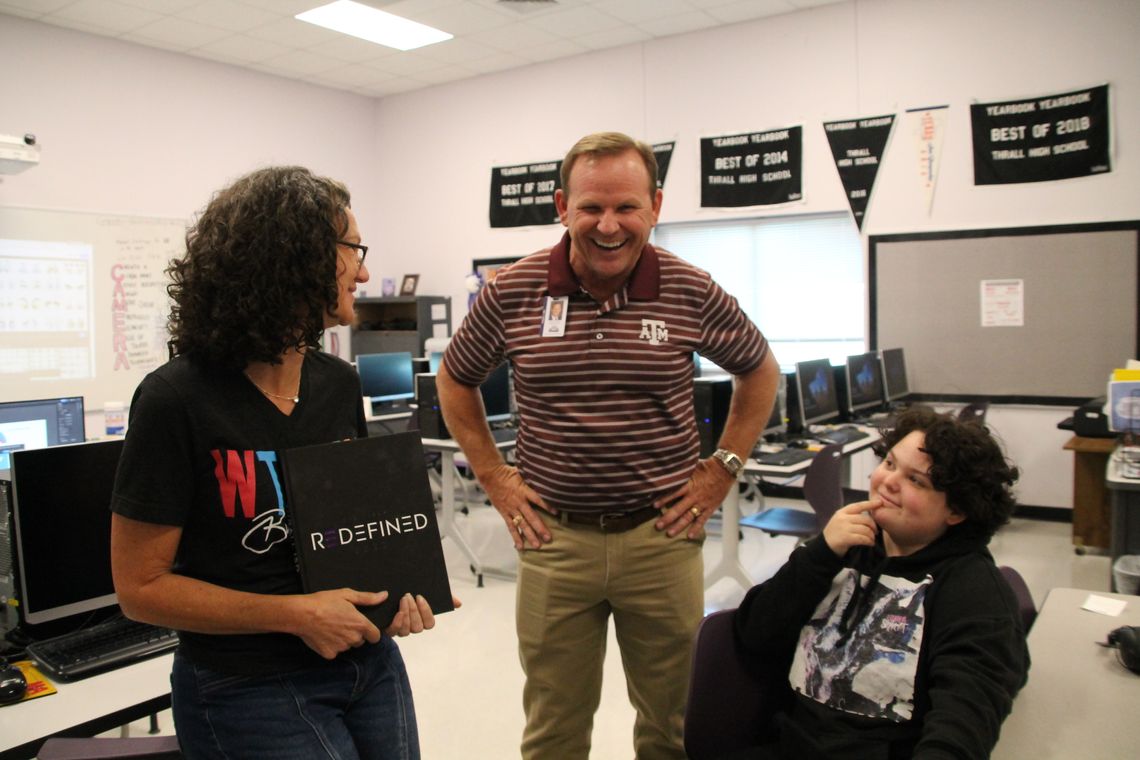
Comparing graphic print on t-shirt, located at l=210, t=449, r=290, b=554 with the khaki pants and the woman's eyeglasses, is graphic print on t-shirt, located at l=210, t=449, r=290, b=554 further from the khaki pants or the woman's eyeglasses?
the khaki pants

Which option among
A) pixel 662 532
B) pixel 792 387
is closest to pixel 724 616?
pixel 662 532

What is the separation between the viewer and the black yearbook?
1.16 metres

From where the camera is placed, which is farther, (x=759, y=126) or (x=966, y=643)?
(x=759, y=126)

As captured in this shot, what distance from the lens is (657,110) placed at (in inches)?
272

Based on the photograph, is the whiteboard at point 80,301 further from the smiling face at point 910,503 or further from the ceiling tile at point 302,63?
the smiling face at point 910,503

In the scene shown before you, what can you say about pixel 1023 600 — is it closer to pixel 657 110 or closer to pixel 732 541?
pixel 732 541

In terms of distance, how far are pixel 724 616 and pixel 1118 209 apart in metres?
5.08

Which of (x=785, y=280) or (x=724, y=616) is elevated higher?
(x=785, y=280)

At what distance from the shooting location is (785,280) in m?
6.57

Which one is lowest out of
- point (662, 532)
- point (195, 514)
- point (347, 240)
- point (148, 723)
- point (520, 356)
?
point (148, 723)

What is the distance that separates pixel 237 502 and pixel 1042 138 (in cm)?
585

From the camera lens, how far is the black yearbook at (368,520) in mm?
1160

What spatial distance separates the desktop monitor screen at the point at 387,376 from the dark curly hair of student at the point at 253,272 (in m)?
5.42

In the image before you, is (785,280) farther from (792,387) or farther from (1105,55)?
(1105,55)
